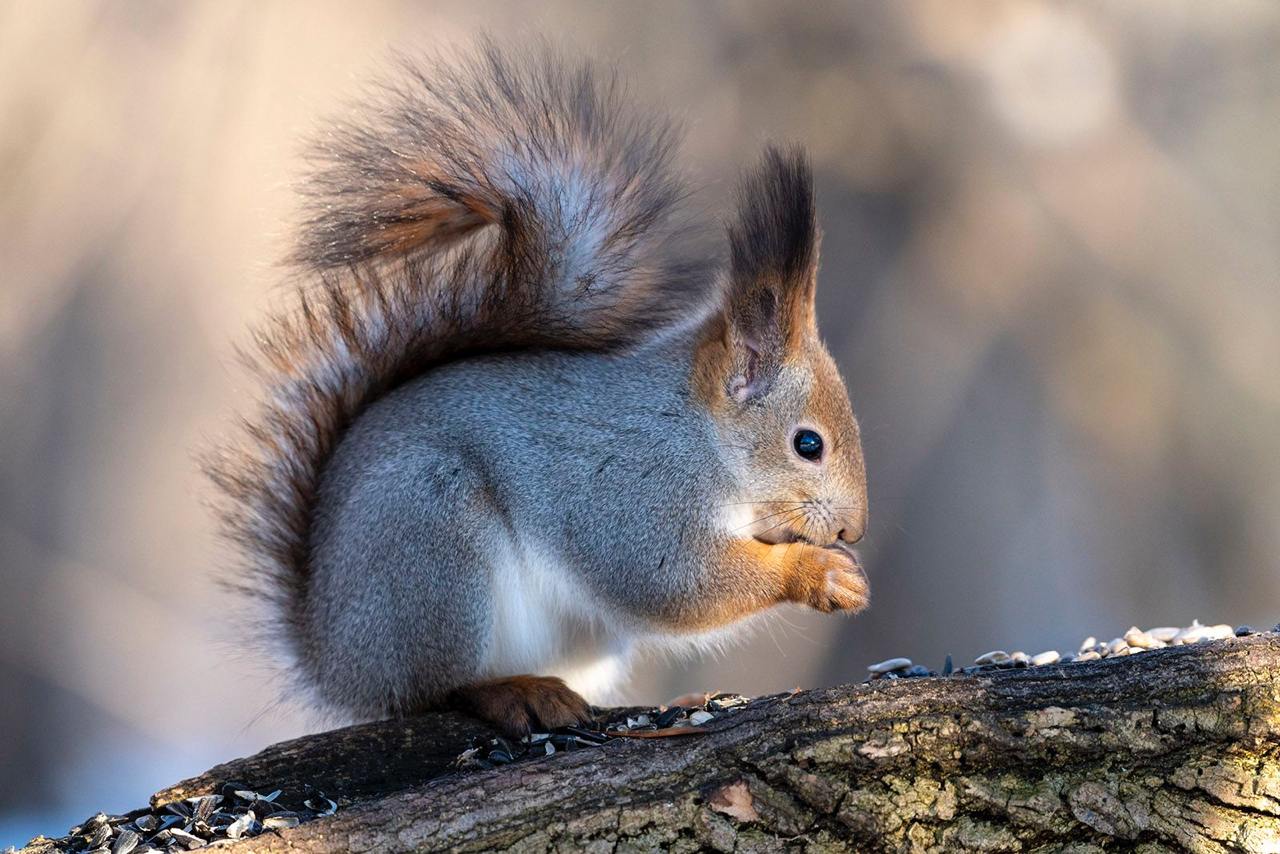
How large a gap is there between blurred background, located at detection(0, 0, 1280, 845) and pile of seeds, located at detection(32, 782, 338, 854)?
216 centimetres

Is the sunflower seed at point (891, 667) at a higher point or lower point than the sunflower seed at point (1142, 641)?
lower

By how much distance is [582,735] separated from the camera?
173 centimetres

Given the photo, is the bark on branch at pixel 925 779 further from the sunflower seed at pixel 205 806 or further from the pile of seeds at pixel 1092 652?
the pile of seeds at pixel 1092 652

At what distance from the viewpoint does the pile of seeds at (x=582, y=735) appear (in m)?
1.67

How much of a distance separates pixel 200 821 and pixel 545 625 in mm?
725

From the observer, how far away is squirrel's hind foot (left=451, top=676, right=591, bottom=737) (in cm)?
181

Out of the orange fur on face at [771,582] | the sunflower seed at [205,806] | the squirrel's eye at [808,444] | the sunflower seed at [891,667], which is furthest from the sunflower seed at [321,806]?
the squirrel's eye at [808,444]

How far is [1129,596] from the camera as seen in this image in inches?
156

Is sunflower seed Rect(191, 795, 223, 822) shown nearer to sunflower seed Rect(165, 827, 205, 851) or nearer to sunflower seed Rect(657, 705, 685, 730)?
sunflower seed Rect(165, 827, 205, 851)

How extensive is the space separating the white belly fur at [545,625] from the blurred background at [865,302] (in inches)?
68.6

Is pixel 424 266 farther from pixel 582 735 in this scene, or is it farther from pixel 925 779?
pixel 925 779

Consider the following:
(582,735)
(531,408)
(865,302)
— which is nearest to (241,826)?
(582,735)

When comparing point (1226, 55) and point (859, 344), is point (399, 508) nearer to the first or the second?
point (859, 344)

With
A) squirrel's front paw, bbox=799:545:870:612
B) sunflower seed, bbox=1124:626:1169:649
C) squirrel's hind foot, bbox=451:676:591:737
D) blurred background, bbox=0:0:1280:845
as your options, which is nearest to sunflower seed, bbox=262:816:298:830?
squirrel's hind foot, bbox=451:676:591:737
